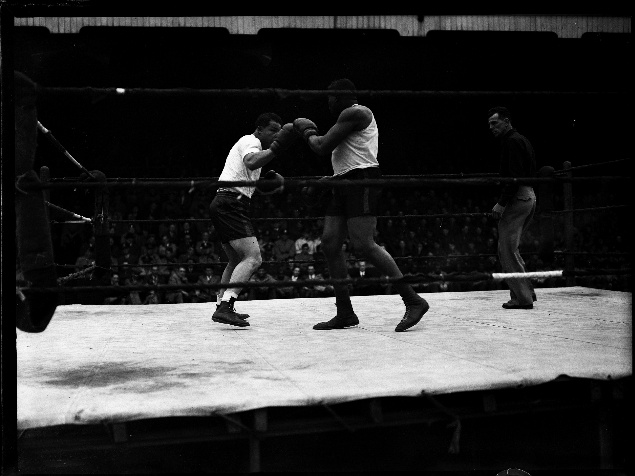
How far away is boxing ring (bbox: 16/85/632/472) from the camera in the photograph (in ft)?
5.25

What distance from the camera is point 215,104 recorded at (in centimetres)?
941

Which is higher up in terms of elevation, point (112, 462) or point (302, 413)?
point (302, 413)

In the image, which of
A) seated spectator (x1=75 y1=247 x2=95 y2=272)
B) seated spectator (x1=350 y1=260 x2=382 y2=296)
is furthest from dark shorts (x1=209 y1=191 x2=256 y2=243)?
seated spectator (x1=75 y1=247 x2=95 y2=272)

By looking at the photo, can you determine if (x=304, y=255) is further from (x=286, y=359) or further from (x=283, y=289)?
(x=286, y=359)

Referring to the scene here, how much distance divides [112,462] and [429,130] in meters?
8.92

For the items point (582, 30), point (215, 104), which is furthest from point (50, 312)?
point (215, 104)

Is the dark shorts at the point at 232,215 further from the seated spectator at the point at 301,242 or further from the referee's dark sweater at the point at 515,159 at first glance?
the seated spectator at the point at 301,242

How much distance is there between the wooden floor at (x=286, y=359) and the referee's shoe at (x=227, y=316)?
0.12 feet

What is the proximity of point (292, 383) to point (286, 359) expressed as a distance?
16.1 inches

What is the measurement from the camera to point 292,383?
5.83 ft

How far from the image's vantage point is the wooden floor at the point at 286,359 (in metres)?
1.63

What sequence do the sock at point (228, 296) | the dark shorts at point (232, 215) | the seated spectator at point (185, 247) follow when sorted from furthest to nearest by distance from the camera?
the seated spectator at point (185, 247)
the dark shorts at point (232, 215)
the sock at point (228, 296)

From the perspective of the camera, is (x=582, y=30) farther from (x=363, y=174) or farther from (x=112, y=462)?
(x=112, y=462)

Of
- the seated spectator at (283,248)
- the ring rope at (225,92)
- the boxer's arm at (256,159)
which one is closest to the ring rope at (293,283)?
the ring rope at (225,92)
